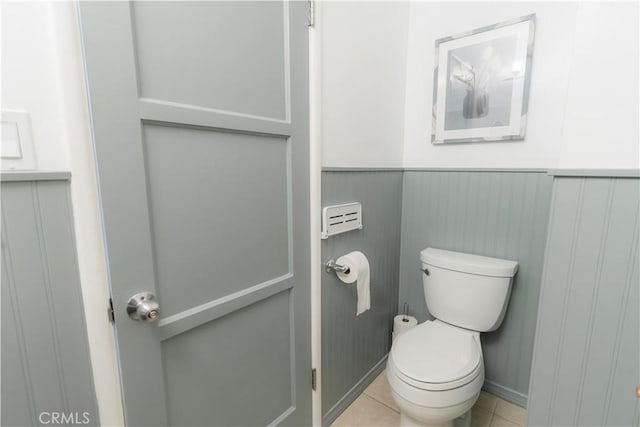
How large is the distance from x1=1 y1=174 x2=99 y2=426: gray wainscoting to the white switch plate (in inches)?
1.1

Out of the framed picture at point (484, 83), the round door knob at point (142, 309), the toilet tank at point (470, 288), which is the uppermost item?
the framed picture at point (484, 83)

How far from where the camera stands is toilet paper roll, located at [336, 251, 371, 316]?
131 cm

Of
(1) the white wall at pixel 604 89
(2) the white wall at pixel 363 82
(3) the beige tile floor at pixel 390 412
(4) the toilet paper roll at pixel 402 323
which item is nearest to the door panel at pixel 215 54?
(2) the white wall at pixel 363 82

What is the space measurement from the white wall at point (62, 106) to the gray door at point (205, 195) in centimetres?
2

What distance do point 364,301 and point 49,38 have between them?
134 centimetres

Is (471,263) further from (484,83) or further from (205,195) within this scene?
(205,195)

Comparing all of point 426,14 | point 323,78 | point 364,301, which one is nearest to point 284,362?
point 364,301

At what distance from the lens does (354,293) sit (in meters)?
1.49

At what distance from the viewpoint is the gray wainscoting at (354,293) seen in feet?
4.42

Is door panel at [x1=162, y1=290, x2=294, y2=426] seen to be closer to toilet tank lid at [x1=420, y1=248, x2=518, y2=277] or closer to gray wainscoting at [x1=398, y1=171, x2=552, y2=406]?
toilet tank lid at [x1=420, y1=248, x2=518, y2=277]

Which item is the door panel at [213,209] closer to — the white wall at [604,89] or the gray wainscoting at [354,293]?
the gray wainscoting at [354,293]

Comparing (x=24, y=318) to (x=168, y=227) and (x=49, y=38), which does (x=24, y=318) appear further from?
(x=49, y=38)

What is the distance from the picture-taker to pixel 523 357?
5.01 ft

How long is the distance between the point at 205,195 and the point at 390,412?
1.46m
